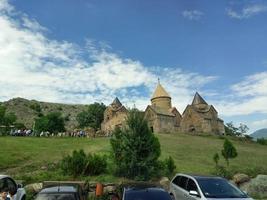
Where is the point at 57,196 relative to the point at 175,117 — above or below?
below

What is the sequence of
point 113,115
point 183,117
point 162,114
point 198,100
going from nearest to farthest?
point 162,114 < point 183,117 < point 198,100 < point 113,115

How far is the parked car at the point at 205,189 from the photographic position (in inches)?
504

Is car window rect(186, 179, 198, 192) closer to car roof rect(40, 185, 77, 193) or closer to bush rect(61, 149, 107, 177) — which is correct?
car roof rect(40, 185, 77, 193)

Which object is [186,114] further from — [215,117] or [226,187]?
[226,187]

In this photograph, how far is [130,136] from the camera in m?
22.9

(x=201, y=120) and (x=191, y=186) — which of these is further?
(x=201, y=120)

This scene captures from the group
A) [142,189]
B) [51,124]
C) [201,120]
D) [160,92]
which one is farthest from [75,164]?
[160,92]

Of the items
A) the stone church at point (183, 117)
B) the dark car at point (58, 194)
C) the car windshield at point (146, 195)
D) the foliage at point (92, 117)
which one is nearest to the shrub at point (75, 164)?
the dark car at point (58, 194)

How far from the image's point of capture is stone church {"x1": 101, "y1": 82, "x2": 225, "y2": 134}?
83.3 m

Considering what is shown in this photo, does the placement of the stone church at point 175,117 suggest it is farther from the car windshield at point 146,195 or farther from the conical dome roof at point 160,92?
the car windshield at point 146,195

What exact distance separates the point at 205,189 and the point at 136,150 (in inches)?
373

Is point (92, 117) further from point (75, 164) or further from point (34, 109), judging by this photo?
point (75, 164)

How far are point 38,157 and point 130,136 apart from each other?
16157mm

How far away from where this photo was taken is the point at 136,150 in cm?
2247
